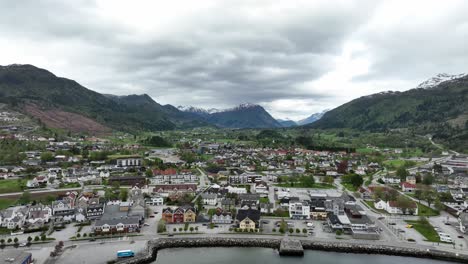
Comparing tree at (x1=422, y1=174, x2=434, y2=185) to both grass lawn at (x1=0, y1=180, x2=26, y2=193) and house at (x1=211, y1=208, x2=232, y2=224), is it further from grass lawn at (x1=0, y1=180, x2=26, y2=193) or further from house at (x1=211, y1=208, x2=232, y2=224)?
grass lawn at (x1=0, y1=180, x2=26, y2=193)

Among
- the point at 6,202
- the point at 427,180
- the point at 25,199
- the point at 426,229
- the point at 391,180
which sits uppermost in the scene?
the point at 427,180

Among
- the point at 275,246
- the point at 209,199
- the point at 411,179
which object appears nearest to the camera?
the point at 275,246

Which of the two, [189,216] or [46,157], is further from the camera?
[46,157]

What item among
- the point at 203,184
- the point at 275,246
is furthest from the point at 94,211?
the point at 275,246

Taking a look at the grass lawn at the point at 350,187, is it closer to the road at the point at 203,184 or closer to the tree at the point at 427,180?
A: the tree at the point at 427,180

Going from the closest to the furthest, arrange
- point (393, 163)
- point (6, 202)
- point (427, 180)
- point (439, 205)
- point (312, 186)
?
point (439, 205) < point (6, 202) < point (312, 186) < point (427, 180) < point (393, 163)

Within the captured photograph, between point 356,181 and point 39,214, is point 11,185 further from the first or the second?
point 356,181

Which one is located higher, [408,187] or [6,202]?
[408,187]
